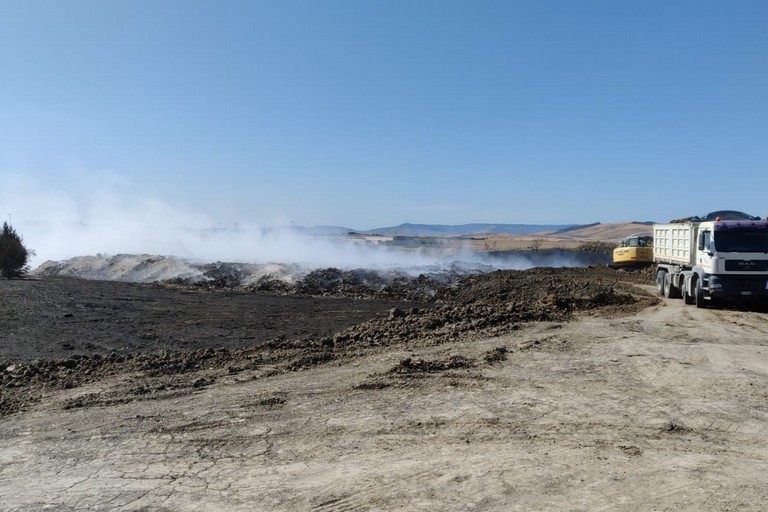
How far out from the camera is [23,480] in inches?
252

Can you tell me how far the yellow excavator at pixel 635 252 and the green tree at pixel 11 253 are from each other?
1425 inches

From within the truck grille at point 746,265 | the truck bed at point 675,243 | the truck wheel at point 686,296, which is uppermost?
the truck bed at point 675,243

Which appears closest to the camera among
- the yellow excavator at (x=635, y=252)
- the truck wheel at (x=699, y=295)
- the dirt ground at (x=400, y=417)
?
the dirt ground at (x=400, y=417)

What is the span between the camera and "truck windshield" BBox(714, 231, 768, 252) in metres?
17.6

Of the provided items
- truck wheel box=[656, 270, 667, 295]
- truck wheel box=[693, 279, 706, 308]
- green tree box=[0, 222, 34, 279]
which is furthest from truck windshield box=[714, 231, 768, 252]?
green tree box=[0, 222, 34, 279]

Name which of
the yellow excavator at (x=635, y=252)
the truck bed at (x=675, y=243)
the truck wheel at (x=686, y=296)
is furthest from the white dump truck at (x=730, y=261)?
the yellow excavator at (x=635, y=252)

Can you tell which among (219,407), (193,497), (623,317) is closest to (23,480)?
(193,497)

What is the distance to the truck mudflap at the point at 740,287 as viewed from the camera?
1759 cm

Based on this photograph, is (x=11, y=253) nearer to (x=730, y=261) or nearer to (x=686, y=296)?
(x=686, y=296)

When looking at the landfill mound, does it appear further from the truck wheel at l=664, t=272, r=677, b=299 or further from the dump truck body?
the dump truck body

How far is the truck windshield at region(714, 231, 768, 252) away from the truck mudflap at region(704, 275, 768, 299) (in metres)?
0.82

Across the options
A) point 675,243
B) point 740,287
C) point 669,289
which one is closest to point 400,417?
point 740,287

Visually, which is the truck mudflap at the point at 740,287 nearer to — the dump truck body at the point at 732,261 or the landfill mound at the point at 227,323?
the dump truck body at the point at 732,261

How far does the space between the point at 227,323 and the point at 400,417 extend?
464 inches
